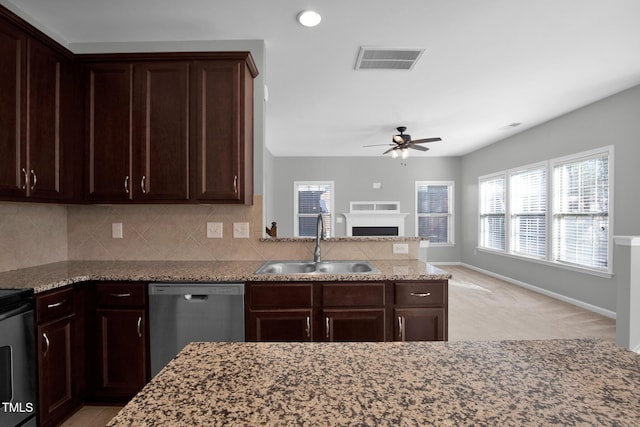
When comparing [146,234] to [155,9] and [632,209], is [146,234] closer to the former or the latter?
[155,9]

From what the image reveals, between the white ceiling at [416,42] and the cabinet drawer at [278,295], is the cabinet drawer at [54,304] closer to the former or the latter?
the cabinet drawer at [278,295]

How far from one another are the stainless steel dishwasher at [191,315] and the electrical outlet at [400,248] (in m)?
1.29

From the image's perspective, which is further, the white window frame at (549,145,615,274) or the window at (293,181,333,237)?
the window at (293,181,333,237)

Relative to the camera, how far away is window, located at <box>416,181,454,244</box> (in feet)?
25.3

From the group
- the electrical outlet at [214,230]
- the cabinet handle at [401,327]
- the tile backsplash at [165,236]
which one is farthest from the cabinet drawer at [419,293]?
the electrical outlet at [214,230]

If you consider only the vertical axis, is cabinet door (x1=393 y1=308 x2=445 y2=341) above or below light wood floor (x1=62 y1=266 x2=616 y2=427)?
above

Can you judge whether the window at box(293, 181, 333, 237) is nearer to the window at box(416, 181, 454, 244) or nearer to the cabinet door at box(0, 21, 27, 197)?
the window at box(416, 181, 454, 244)

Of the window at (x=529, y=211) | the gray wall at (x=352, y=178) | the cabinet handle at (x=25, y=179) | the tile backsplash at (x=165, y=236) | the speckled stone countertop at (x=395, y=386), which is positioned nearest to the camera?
the speckled stone countertop at (x=395, y=386)

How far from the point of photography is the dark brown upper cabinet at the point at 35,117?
6.05 ft

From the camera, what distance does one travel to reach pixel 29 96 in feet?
6.44

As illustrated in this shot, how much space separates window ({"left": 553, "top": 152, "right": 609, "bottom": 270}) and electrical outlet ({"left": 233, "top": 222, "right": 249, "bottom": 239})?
4.40 metres

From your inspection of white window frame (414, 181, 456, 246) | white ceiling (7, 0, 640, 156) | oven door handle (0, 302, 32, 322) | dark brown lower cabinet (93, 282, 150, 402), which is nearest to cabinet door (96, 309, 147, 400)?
dark brown lower cabinet (93, 282, 150, 402)

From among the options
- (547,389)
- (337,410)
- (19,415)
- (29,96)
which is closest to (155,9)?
(29,96)

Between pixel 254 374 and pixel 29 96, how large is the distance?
234 centimetres
